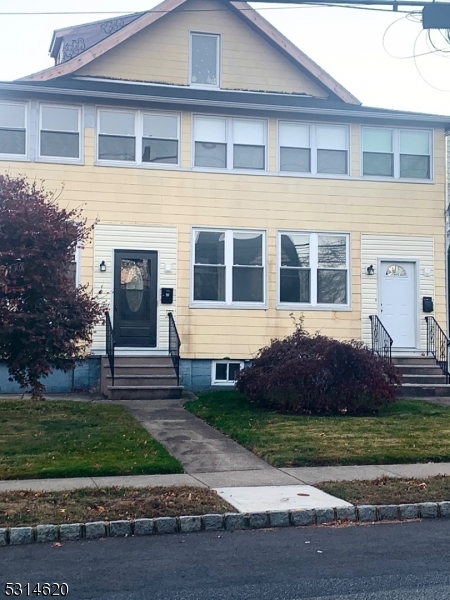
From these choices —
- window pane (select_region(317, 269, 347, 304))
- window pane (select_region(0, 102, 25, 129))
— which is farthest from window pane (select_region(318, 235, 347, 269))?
window pane (select_region(0, 102, 25, 129))

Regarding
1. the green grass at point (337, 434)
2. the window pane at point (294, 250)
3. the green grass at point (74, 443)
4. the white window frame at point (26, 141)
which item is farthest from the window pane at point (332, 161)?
the green grass at point (74, 443)

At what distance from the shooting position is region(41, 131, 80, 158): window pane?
1722cm

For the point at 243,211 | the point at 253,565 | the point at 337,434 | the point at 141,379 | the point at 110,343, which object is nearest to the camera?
the point at 253,565

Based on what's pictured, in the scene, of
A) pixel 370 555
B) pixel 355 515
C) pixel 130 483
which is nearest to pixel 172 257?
pixel 130 483

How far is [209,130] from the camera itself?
18.1 meters

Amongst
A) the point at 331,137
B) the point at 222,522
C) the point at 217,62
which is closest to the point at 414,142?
the point at 331,137

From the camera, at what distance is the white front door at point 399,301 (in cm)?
1866

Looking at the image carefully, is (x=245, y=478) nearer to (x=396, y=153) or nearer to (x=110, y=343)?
(x=110, y=343)

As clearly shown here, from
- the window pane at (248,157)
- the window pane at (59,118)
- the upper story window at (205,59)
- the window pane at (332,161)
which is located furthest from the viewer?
the upper story window at (205,59)

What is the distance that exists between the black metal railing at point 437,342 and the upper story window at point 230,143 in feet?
18.4

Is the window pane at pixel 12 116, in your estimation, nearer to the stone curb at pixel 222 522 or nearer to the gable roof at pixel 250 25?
the gable roof at pixel 250 25

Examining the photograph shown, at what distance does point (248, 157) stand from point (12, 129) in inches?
216

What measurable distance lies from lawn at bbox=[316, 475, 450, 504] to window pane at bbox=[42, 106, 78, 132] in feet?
37.1

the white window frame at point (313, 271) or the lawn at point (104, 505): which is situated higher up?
the white window frame at point (313, 271)
